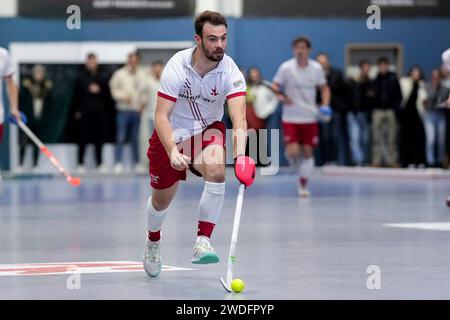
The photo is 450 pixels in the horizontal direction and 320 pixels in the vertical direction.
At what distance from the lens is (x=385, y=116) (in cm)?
2753

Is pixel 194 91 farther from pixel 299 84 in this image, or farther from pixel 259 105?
pixel 259 105

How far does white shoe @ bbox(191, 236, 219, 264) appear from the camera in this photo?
32.3 feet

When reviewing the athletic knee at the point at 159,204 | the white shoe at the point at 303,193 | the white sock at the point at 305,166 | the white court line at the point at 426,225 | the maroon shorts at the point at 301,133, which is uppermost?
the maroon shorts at the point at 301,133

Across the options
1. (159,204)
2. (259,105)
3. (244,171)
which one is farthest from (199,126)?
(259,105)

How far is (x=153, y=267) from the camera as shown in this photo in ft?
34.8

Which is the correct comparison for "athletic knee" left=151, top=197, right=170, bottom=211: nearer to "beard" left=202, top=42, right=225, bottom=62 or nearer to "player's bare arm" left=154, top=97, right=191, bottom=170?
"player's bare arm" left=154, top=97, right=191, bottom=170

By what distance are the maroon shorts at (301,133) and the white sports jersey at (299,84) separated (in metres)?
0.07

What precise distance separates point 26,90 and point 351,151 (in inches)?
266

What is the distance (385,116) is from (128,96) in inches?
203

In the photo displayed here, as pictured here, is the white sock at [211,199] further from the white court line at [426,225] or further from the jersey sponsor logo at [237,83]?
the white court line at [426,225]

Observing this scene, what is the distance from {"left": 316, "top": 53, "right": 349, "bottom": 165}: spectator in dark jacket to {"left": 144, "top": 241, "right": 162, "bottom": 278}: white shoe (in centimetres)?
1665

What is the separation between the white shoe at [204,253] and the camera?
984 cm

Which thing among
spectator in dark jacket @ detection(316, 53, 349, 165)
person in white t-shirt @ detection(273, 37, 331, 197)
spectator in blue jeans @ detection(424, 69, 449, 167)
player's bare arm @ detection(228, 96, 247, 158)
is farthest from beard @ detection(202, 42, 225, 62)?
spectator in dark jacket @ detection(316, 53, 349, 165)

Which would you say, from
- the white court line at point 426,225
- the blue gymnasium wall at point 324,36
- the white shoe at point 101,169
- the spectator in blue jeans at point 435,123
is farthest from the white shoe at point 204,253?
the blue gymnasium wall at point 324,36
